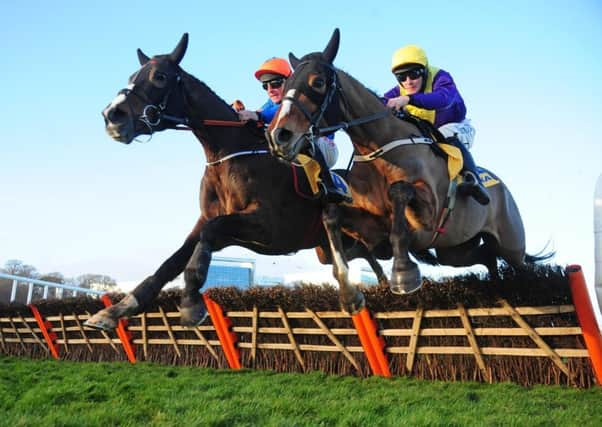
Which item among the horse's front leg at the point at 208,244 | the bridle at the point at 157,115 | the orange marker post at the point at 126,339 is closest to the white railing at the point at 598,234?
the horse's front leg at the point at 208,244

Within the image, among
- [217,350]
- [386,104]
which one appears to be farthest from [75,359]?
[386,104]

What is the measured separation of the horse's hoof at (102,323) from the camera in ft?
12.8

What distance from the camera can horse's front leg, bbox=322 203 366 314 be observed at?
13.2ft

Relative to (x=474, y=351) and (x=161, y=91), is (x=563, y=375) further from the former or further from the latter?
(x=161, y=91)

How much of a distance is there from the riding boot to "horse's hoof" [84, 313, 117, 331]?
117 inches

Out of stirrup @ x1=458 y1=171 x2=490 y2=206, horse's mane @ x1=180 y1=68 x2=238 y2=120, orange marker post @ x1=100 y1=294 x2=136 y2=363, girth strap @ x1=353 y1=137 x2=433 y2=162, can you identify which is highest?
horse's mane @ x1=180 y1=68 x2=238 y2=120

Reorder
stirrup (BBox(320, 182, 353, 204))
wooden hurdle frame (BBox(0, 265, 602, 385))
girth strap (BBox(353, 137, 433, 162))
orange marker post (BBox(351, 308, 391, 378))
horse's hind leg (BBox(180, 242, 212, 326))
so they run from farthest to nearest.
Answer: orange marker post (BBox(351, 308, 391, 378)), wooden hurdle frame (BBox(0, 265, 602, 385)), stirrup (BBox(320, 182, 353, 204)), girth strap (BBox(353, 137, 433, 162)), horse's hind leg (BBox(180, 242, 212, 326))

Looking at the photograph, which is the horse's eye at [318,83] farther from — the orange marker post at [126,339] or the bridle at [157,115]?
the orange marker post at [126,339]

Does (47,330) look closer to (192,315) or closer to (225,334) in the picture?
(225,334)

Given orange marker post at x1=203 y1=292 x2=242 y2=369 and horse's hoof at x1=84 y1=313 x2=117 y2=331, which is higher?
horse's hoof at x1=84 y1=313 x2=117 y2=331

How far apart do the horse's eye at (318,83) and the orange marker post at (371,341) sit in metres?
3.33

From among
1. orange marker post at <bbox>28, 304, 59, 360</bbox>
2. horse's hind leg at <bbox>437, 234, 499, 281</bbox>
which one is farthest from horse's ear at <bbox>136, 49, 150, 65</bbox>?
orange marker post at <bbox>28, 304, 59, 360</bbox>

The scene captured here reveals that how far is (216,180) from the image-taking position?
4.70 m

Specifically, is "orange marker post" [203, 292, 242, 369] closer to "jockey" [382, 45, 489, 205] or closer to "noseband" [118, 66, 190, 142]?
"noseband" [118, 66, 190, 142]
